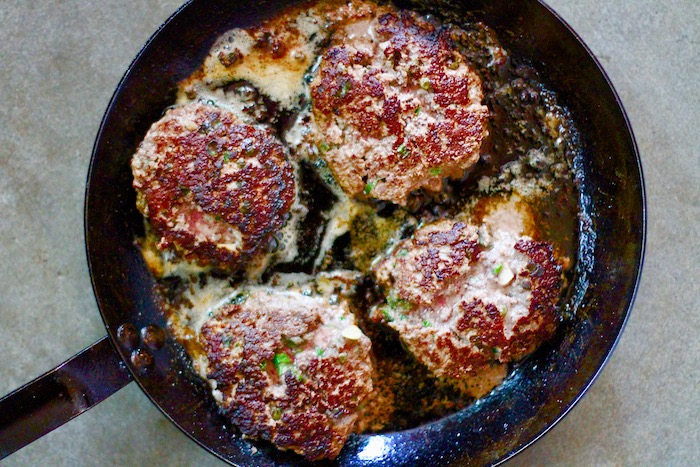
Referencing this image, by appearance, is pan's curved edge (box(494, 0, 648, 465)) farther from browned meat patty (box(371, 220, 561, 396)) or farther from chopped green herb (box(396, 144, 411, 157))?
chopped green herb (box(396, 144, 411, 157))

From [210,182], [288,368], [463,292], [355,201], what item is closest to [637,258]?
[463,292]

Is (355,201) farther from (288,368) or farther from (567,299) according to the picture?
(567,299)

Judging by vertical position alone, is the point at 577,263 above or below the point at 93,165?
below

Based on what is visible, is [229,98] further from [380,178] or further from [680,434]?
[680,434]

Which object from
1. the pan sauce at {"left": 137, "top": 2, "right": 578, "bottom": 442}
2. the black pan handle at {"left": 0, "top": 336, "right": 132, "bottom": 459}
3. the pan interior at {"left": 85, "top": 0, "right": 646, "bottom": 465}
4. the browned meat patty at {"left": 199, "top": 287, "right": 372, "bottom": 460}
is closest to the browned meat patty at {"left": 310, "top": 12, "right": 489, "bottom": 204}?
the pan sauce at {"left": 137, "top": 2, "right": 578, "bottom": 442}

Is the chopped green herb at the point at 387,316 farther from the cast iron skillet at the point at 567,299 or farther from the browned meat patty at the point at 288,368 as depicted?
the cast iron skillet at the point at 567,299

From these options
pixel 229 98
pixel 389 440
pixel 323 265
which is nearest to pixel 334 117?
pixel 229 98
